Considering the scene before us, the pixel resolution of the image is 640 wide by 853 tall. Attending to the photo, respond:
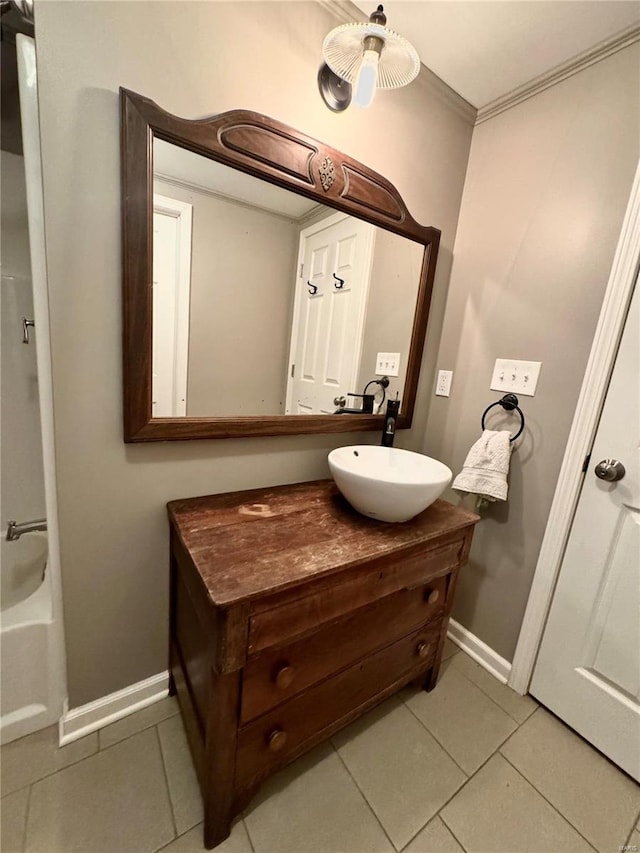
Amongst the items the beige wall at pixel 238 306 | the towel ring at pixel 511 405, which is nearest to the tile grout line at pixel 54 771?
the beige wall at pixel 238 306

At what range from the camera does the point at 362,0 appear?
3.29ft

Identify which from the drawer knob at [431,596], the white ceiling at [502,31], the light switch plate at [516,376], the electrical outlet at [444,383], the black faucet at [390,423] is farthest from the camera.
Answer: the electrical outlet at [444,383]

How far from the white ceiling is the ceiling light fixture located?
0.25 m

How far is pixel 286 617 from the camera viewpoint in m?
0.78

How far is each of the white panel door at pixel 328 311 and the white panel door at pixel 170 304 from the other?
36cm

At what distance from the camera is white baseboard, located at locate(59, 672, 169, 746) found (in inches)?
40.8

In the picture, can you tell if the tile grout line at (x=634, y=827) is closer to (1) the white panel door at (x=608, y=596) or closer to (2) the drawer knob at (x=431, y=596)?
(1) the white panel door at (x=608, y=596)

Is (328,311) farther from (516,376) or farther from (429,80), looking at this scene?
(429,80)

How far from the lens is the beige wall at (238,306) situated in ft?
3.30

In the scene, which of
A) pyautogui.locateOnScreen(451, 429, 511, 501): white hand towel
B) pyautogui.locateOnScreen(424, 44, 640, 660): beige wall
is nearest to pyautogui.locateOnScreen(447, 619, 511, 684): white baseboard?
pyautogui.locateOnScreen(424, 44, 640, 660): beige wall

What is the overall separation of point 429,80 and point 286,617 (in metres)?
1.82

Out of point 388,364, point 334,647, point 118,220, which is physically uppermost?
point 118,220

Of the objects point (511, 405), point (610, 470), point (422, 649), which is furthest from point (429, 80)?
point (422, 649)

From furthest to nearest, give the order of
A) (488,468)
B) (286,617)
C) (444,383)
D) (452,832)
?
(444,383)
(488,468)
(452,832)
(286,617)
